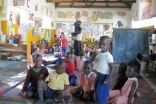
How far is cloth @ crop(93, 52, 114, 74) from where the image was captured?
7.50 ft

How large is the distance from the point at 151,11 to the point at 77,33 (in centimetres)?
377

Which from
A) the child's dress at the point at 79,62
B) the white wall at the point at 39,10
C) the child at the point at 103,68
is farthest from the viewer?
the white wall at the point at 39,10

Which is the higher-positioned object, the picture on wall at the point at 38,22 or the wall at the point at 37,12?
the wall at the point at 37,12

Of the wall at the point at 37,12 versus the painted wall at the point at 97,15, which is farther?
the painted wall at the point at 97,15

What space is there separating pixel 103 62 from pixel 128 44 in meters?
4.75

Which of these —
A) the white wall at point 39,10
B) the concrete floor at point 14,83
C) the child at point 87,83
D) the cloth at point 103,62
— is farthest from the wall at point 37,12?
the cloth at point 103,62

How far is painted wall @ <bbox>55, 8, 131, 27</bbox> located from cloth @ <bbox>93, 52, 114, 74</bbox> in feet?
35.8

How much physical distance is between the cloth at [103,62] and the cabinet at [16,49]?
5.42 meters

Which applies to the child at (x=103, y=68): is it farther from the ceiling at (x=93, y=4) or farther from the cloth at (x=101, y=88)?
the ceiling at (x=93, y=4)

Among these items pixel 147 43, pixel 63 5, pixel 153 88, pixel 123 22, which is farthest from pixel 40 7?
pixel 153 88

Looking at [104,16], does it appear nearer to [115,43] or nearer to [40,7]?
[40,7]

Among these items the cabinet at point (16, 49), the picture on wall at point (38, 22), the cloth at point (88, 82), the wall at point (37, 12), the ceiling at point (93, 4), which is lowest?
the cloth at point (88, 82)

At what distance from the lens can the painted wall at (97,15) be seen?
515 inches

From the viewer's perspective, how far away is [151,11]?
802cm
